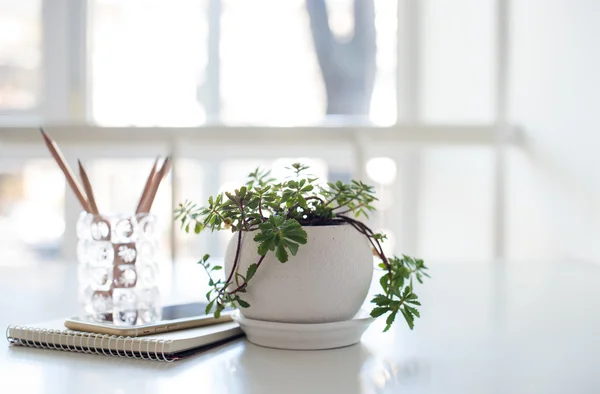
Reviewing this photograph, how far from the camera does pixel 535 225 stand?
9.68ft

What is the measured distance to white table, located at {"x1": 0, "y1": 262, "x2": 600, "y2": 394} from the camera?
0.62 meters

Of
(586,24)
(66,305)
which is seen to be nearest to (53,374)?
(66,305)

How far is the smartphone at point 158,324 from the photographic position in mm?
747

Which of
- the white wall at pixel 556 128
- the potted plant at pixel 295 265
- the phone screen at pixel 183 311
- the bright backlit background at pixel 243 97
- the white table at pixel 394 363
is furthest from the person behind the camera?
the bright backlit background at pixel 243 97

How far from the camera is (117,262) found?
0.87m

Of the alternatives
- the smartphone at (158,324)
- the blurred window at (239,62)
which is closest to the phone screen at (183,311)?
the smartphone at (158,324)

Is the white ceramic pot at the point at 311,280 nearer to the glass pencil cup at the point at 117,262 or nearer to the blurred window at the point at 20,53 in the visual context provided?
the glass pencil cup at the point at 117,262

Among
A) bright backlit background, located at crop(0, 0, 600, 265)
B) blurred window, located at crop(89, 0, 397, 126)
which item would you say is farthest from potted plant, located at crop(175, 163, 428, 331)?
blurred window, located at crop(89, 0, 397, 126)

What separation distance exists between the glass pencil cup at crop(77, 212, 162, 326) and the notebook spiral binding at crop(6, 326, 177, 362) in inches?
3.4

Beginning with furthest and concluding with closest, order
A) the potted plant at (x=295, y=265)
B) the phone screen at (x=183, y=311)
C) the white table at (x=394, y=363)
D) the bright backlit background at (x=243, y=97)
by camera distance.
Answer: the bright backlit background at (x=243, y=97) → the phone screen at (x=183, y=311) → the potted plant at (x=295, y=265) → the white table at (x=394, y=363)

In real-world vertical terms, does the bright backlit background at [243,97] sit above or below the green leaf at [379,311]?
above

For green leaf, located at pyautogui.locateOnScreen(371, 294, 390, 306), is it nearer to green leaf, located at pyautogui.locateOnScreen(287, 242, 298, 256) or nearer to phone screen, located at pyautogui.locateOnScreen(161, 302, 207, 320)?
green leaf, located at pyautogui.locateOnScreen(287, 242, 298, 256)

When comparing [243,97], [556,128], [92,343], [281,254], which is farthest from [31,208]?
[281,254]

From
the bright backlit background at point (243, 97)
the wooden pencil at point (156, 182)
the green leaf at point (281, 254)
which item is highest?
the bright backlit background at point (243, 97)
